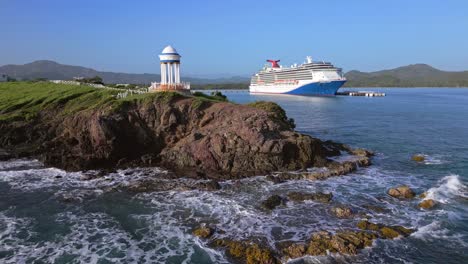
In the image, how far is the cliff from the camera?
27422 millimetres

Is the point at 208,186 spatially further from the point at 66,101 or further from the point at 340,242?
the point at 66,101

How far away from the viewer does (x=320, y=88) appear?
12344 centimetres

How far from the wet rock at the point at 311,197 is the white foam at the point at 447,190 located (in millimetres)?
6089

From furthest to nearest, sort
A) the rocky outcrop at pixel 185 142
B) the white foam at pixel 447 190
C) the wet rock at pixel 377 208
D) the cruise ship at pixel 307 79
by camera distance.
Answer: the cruise ship at pixel 307 79, the rocky outcrop at pixel 185 142, the white foam at pixel 447 190, the wet rock at pixel 377 208

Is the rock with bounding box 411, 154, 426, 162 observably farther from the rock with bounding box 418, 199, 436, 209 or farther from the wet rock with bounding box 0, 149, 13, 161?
the wet rock with bounding box 0, 149, 13, 161

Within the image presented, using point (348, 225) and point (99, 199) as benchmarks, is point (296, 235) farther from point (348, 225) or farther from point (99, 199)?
point (99, 199)

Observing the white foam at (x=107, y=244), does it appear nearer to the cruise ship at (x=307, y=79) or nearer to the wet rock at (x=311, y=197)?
the wet rock at (x=311, y=197)

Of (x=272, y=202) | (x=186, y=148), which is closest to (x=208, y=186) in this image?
(x=272, y=202)

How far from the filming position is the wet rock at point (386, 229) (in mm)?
16906

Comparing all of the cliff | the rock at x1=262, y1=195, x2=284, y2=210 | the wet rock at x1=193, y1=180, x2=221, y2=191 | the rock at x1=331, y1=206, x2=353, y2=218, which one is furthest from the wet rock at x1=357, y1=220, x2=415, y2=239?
the cliff

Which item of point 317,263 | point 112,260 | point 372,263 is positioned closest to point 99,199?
point 112,260

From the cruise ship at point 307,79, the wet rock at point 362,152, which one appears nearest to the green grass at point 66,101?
the wet rock at point 362,152

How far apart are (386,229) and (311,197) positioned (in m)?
5.27

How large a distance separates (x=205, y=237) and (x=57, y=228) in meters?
7.47
